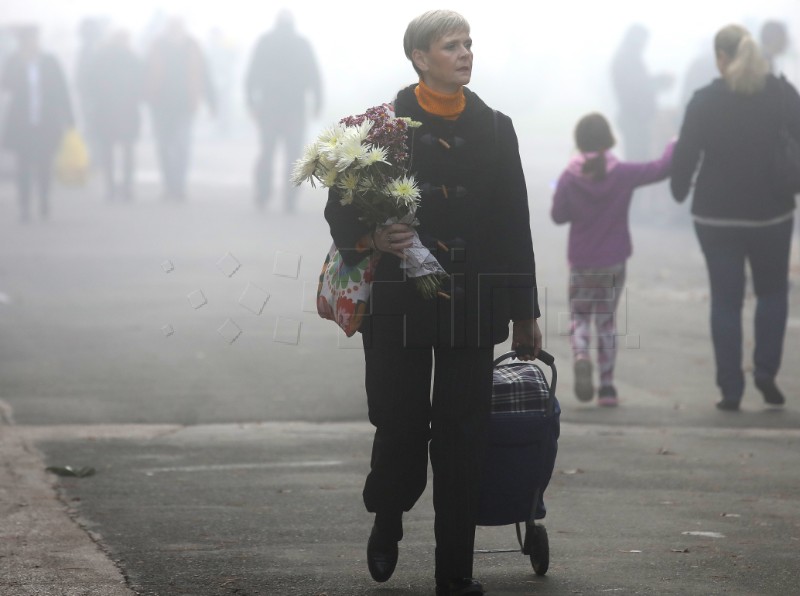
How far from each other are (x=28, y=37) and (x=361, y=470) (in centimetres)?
1399

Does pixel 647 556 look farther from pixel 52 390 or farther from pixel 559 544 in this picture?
pixel 52 390

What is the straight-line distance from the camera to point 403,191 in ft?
16.1

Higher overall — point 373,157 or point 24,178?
point 373,157

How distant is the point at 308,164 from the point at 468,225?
20.5 inches

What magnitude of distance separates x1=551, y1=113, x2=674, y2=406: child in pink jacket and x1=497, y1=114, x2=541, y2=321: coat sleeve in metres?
4.52

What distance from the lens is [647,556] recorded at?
5.77 m

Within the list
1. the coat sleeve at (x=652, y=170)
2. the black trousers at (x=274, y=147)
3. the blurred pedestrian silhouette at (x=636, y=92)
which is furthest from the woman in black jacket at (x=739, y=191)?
the black trousers at (x=274, y=147)

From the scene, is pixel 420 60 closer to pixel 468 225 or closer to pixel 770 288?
pixel 468 225

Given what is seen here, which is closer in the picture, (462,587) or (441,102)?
(462,587)

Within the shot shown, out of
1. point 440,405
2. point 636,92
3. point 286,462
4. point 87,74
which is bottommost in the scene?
point 286,462

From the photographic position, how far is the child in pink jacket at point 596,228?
9.70 m

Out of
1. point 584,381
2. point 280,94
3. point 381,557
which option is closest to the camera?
point 381,557

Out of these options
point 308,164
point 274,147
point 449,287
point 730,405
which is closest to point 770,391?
point 730,405

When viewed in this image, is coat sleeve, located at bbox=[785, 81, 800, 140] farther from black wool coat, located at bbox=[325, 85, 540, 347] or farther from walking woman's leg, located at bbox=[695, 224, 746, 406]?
black wool coat, located at bbox=[325, 85, 540, 347]
